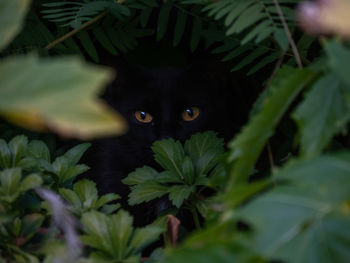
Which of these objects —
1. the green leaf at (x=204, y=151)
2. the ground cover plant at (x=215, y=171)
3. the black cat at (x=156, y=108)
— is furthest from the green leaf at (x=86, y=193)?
the black cat at (x=156, y=108)

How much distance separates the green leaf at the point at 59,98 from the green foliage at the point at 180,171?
0.55 m

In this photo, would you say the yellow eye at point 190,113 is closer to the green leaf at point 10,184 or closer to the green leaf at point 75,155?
the green leaf at point 75,155

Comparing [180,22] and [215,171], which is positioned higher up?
[180,22]

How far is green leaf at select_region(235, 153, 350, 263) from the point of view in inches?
14.3

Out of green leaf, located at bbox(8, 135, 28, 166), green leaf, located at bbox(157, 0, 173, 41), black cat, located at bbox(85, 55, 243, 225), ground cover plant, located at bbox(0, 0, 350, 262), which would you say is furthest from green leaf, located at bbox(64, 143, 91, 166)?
black cat, located at bbox(85, 55, 243, 225)

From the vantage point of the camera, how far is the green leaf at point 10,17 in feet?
1.35

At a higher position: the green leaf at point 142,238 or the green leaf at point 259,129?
the green leaf at point 259,129

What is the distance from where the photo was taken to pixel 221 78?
1.71 metres

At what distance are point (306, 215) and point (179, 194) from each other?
0.49 metres

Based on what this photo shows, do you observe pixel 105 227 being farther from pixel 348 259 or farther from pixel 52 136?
pixel 52 136

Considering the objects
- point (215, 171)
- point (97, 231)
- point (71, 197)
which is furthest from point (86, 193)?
point (215, 171)

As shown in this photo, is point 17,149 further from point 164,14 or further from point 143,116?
point 143,116

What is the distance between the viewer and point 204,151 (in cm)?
94

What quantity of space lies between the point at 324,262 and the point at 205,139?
608mm
